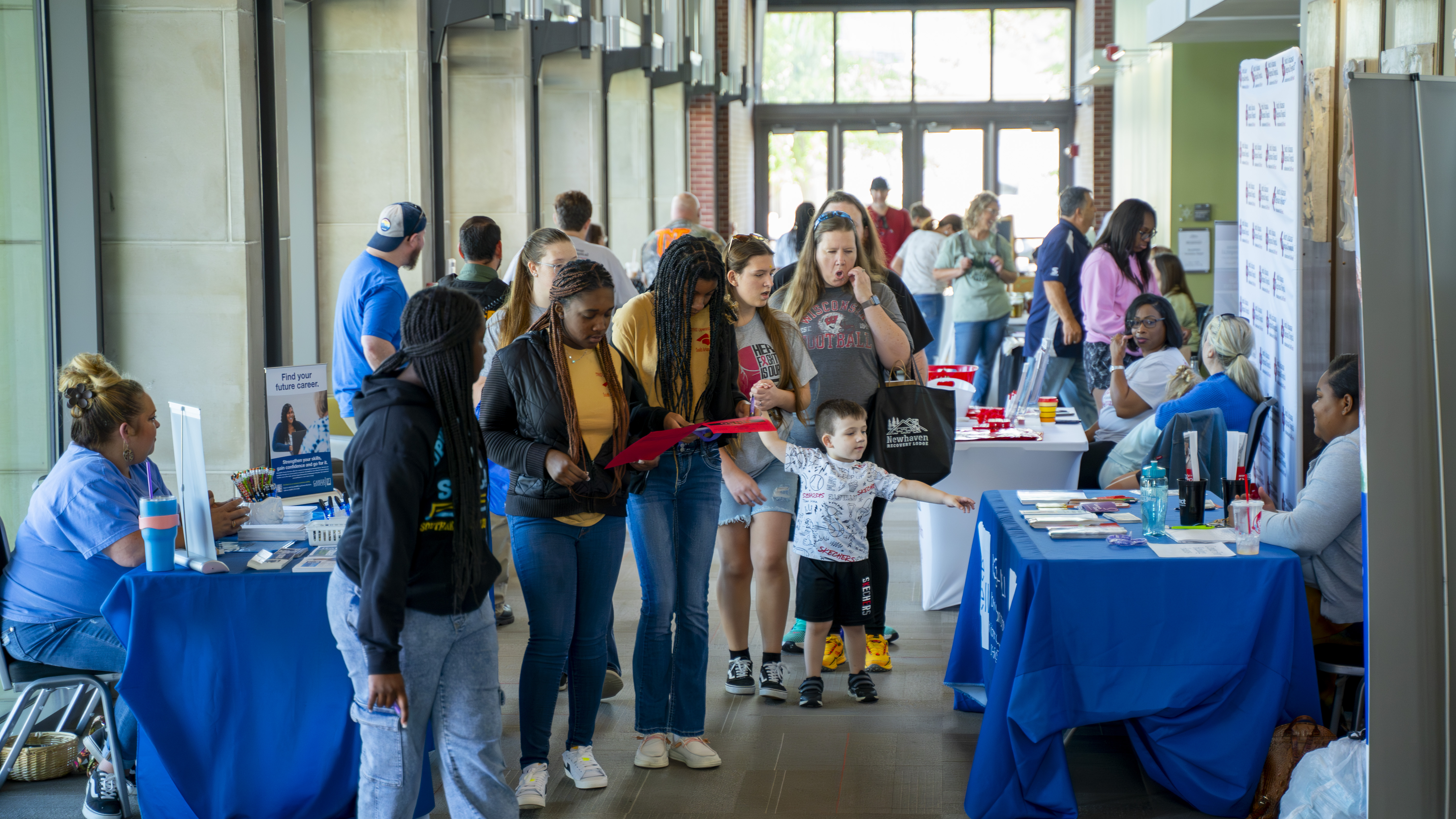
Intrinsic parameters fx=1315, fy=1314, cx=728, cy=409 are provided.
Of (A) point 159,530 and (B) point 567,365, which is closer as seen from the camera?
(A) point 159,530

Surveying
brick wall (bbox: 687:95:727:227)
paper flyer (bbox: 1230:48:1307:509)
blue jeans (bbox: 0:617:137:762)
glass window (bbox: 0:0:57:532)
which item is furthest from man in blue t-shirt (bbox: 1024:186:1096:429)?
brick wall (bbox: 687:95:727:227)

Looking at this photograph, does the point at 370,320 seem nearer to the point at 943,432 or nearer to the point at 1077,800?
the point at 943,432

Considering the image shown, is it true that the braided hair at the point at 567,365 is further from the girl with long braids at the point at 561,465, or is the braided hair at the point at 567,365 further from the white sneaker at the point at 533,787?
the white sneaker at the point at 533,787

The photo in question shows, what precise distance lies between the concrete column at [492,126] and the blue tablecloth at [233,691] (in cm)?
601

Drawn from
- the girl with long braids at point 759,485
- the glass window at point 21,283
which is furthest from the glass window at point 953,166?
the glass window at point 21,283

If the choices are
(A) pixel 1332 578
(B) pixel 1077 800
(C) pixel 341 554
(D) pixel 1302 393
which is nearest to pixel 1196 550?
(A) pixel 1332 578

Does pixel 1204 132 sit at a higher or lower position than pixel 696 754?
higher

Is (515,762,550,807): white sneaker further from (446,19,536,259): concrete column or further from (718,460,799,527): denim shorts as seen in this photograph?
(446,19,536,259): concrete column

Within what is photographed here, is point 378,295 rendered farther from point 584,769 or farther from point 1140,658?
point 1140,658

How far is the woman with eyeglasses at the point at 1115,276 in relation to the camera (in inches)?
261

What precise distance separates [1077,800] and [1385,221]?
1.72 metres

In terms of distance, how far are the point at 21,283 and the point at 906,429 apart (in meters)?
3.09

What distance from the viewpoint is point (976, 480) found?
5.32 m

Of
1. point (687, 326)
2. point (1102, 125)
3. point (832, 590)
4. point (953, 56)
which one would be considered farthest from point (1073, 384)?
point (953, 56)
